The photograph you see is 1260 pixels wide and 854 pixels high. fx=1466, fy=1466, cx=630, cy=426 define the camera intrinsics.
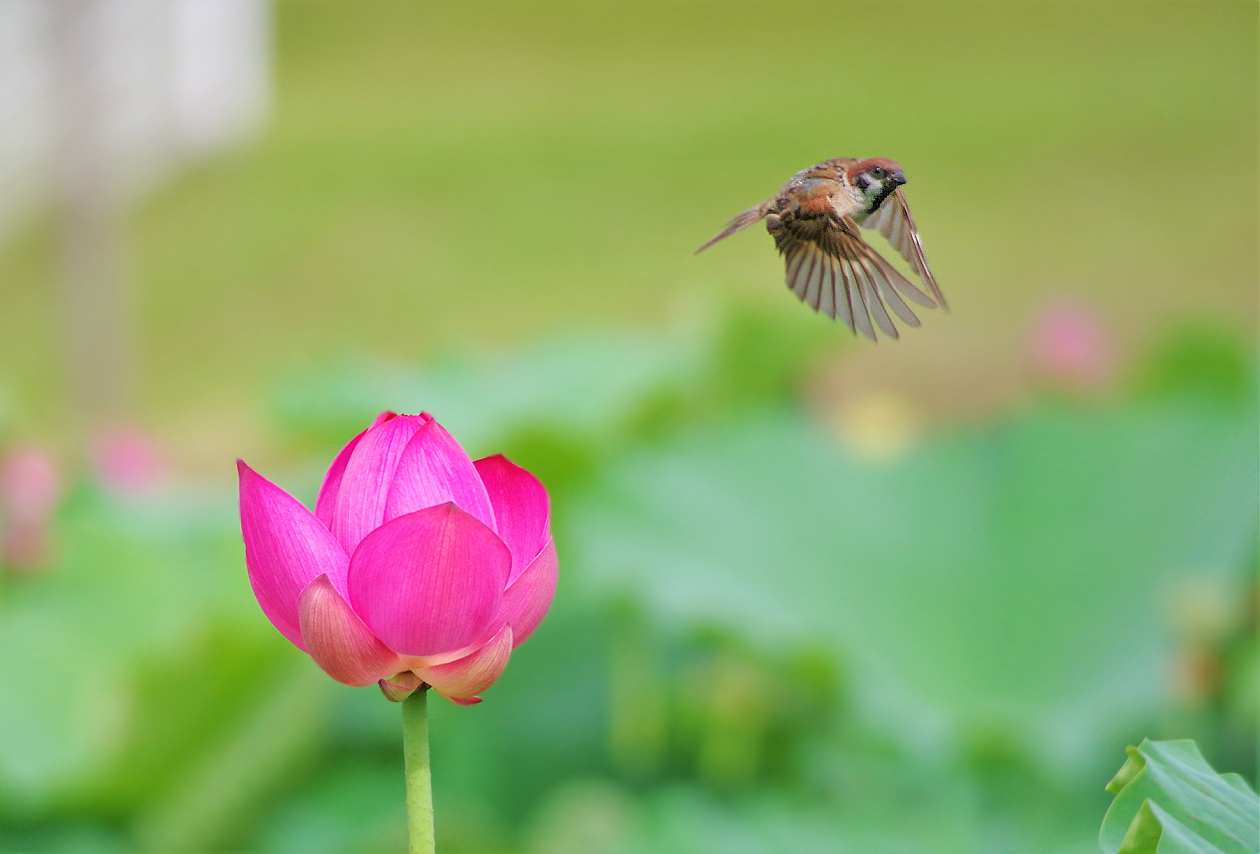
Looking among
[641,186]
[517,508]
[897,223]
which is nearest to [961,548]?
[897,223]

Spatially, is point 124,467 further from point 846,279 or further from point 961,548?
point 846,279

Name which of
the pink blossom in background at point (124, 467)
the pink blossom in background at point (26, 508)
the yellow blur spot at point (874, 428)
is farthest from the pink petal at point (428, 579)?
the yellow blur spot at point (874, 428)

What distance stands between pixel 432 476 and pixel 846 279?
0.13 metres

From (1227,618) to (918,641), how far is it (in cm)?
37

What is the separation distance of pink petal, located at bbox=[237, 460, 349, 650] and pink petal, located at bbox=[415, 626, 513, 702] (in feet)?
0.08

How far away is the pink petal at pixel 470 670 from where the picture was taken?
294mm

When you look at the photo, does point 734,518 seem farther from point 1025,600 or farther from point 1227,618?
point 1227,618

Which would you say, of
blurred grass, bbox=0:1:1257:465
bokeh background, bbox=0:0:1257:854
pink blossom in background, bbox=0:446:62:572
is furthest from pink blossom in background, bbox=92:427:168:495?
blurred grass, bbox=0:1:1257:465

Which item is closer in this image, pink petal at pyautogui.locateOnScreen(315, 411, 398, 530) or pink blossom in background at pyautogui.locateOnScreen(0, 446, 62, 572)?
pink petal at pyautogui.locateOnScreen(315, 411, 398, 530)

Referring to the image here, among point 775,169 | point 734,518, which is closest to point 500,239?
point 775,169

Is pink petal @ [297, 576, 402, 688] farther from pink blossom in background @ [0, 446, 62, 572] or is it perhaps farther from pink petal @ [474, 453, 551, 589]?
pink blossom in background @ [0, 446, 62, 572]

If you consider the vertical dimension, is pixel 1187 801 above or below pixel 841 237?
below

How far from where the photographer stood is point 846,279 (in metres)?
0.37

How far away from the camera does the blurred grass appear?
4.45 metres
